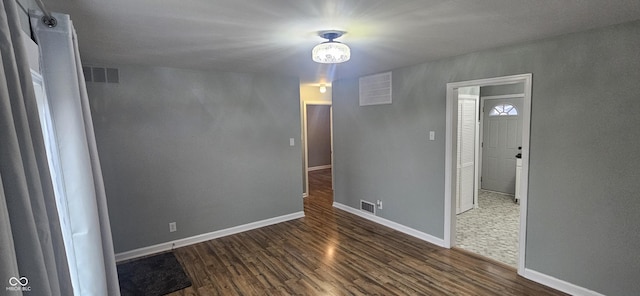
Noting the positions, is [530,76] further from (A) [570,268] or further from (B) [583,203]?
(A) [570,268]

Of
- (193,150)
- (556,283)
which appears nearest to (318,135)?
(193,150)

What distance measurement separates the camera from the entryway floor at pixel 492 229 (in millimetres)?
3467

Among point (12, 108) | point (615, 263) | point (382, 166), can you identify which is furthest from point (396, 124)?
point (12, 108)

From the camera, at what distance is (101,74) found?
3223 mm

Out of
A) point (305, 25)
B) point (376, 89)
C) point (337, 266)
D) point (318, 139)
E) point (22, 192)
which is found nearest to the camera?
point (22, 192)

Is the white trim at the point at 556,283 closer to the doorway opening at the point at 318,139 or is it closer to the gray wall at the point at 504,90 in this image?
the gray wall at the point at 504,90

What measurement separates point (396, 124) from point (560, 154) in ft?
6.10

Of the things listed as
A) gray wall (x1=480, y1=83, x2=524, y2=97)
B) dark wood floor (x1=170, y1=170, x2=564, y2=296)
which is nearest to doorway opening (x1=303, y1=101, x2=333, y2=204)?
gray wall (x1=480, y1=83, x2=524, y2=97)

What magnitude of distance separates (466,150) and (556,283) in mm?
2362

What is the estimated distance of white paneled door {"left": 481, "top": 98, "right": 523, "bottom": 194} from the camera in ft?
18.6

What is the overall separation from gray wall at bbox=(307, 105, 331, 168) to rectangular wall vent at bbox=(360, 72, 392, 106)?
4672 millimetres

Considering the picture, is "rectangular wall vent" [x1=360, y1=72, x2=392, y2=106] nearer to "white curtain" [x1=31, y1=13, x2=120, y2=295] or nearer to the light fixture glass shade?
the light fixture glass shade

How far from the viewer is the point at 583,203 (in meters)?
2.49

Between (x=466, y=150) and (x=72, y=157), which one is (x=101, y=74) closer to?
(x=72, y=157)
